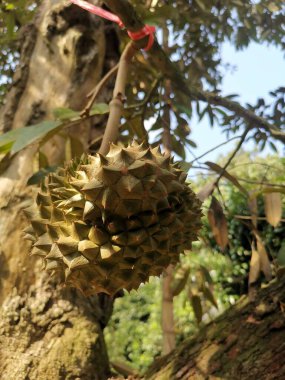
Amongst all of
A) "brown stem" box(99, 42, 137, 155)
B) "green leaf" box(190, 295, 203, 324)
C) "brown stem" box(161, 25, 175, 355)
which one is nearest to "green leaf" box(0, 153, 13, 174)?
"brown stem" box(99, 42, 137, 155)

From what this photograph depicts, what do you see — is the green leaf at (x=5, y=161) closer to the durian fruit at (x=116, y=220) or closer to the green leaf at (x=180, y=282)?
the durian fruit at (x=116, y=220)

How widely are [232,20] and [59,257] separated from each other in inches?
68.7

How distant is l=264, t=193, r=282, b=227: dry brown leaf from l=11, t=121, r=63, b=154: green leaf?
2.40ft

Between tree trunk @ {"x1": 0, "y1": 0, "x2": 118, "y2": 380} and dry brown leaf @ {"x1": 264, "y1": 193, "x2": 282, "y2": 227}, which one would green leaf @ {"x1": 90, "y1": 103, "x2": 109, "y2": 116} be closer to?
tree trunk @ {"x1": 0, "y1": 0, "x2": 118, "y2": 380}

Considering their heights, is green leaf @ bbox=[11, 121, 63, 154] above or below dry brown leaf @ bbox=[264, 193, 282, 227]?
above

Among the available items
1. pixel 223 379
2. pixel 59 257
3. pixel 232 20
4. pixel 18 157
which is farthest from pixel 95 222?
pixel 232 20

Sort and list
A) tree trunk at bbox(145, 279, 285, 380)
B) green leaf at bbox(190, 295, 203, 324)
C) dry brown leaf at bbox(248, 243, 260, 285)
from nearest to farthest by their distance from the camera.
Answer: tree trunk at bbox(145, 279, 285, 380) → dry brown leaf at bbox(248, 243, 260, 285) → green leaf at bbox(190, 295, 203, 324)

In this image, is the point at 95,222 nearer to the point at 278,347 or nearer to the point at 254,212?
the point at 278,347

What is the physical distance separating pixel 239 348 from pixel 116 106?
677 mm

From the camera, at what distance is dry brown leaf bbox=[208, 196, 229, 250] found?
1458mm

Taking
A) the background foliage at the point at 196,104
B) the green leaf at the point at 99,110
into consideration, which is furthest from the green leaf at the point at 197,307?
the green leaf at the point at 99,110

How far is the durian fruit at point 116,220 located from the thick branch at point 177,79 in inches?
17.3

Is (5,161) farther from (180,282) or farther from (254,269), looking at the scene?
(254,269)

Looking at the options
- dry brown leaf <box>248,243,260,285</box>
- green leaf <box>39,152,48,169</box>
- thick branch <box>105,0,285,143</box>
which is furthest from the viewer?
green leaf <box>39,152,48,169</box>
